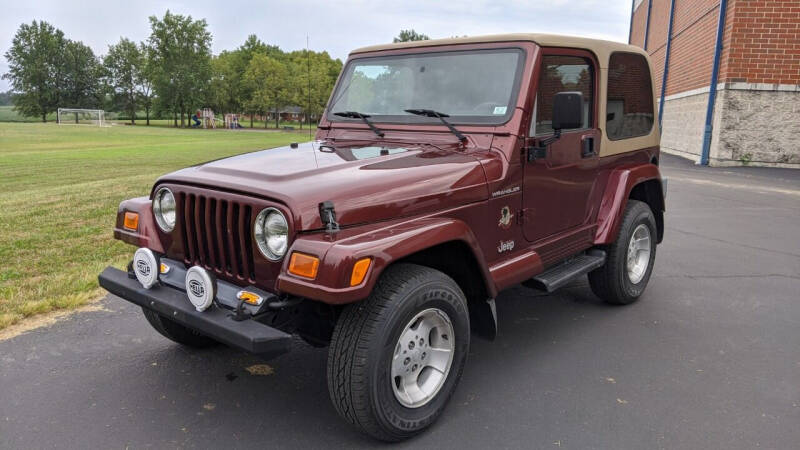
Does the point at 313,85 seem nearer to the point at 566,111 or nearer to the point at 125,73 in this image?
the point at 125,73

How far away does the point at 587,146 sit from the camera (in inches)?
158

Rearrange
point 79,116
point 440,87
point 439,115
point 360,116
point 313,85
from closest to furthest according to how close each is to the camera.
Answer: point 439,115
point 440,87
point 360,116
point 313,85
point 79,116

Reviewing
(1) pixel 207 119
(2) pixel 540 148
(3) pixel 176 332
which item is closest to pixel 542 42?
(2) pixel 540 148

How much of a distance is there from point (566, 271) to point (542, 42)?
151cm

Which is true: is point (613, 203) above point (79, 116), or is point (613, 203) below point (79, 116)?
below

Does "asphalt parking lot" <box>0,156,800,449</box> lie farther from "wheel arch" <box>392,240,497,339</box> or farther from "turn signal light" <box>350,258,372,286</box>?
"turn signal light" <box>350,258,372,286</box>

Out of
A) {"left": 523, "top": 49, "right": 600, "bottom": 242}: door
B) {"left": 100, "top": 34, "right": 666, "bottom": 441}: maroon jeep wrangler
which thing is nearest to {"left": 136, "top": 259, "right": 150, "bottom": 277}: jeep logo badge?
{"left": 100, "top": 34, "right": 666, "bottom": 441}: maroon jeep wrangler

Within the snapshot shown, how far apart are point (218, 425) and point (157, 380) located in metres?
0.69

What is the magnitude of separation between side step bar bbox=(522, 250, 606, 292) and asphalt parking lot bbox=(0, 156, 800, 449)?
18.4 inches

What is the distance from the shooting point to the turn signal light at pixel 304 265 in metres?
→ 2.41

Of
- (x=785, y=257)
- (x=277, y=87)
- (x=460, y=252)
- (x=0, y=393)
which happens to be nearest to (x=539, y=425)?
(x=460, y=252)

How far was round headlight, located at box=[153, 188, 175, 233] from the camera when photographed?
3.09m

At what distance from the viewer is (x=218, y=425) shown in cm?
295

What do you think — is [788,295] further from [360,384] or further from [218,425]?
[218,425]
